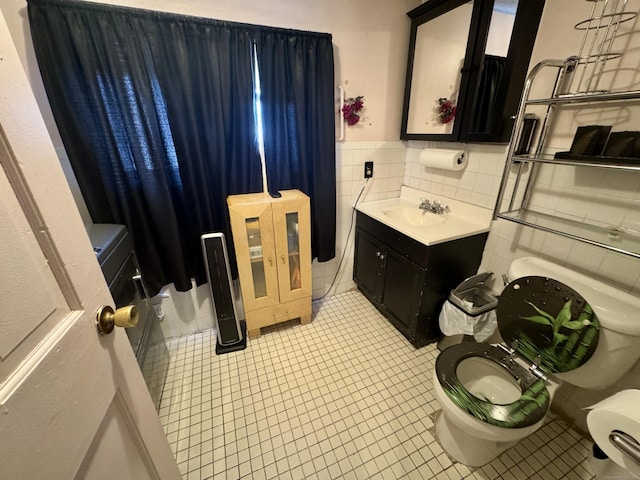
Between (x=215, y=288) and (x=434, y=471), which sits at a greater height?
(x=215, y=288)

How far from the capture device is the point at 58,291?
0.46 m

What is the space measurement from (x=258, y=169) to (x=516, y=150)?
1417mm

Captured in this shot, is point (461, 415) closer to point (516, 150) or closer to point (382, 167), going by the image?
point (516, 150)

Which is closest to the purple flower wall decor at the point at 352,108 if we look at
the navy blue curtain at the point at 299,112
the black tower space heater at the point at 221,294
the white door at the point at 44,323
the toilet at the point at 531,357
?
the navy blue curtain at the point at 299,112

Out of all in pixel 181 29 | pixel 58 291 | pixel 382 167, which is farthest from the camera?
pixel 382 167

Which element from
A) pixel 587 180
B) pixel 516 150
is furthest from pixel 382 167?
pixel 587 180

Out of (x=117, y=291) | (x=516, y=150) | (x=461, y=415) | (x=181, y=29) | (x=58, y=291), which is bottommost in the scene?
(x=461, y=415)

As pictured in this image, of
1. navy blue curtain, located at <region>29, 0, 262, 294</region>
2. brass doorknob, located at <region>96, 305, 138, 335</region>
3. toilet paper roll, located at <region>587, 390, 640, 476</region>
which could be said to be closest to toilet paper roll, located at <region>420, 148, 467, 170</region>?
navy blue curtain, located at <region>29, 0, 262, 294</region>

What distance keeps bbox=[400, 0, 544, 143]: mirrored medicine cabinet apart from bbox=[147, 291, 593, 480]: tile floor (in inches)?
57.9

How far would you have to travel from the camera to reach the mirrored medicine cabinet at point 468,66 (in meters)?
1.27

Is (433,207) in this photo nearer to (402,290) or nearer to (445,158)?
(445,158)

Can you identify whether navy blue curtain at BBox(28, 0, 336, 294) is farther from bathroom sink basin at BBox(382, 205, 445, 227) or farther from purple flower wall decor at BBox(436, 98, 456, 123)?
purple flower wall decor at BBox(436, 98, 456, 123)

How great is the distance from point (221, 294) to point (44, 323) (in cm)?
127

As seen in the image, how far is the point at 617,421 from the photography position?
2.22ft
